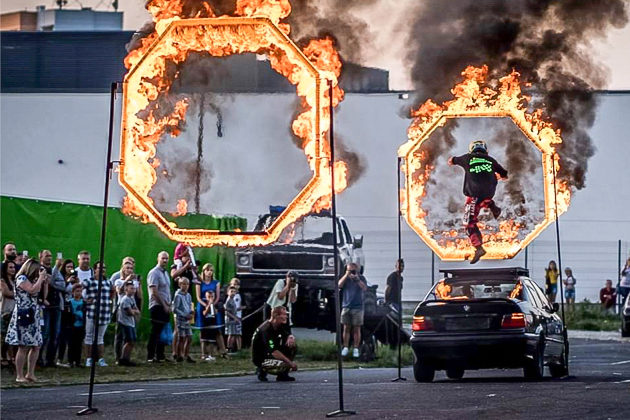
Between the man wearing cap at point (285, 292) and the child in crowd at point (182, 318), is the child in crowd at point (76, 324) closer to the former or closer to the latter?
the child in crowd at point (182, 318)

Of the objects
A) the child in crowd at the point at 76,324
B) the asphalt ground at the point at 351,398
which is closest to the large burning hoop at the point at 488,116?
the asphalt ground at the point at 351,398

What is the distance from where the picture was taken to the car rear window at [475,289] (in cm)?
1970

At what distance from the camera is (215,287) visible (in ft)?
83.0

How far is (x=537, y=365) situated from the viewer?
1922 cm

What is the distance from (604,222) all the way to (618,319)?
5142 mm

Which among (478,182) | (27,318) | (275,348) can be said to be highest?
(478,182)

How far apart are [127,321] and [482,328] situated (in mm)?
5769

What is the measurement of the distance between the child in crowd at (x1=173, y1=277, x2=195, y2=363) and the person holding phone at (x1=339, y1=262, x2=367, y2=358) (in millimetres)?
2544

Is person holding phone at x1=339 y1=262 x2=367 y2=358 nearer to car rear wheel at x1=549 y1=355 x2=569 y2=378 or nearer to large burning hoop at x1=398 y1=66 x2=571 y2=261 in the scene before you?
large burning hoop at x1=398 y1=66 x2=571 y2=261

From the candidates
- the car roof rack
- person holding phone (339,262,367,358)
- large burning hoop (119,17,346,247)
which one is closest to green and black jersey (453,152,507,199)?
large burning hoop (119,17,346,247)

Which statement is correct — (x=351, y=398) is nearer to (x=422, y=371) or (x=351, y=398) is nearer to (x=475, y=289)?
(x=422, y=371)

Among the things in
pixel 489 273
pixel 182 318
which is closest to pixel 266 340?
pixel 489 273

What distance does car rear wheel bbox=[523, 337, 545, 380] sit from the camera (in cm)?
1911

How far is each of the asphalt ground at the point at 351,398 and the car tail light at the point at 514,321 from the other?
74 cm
